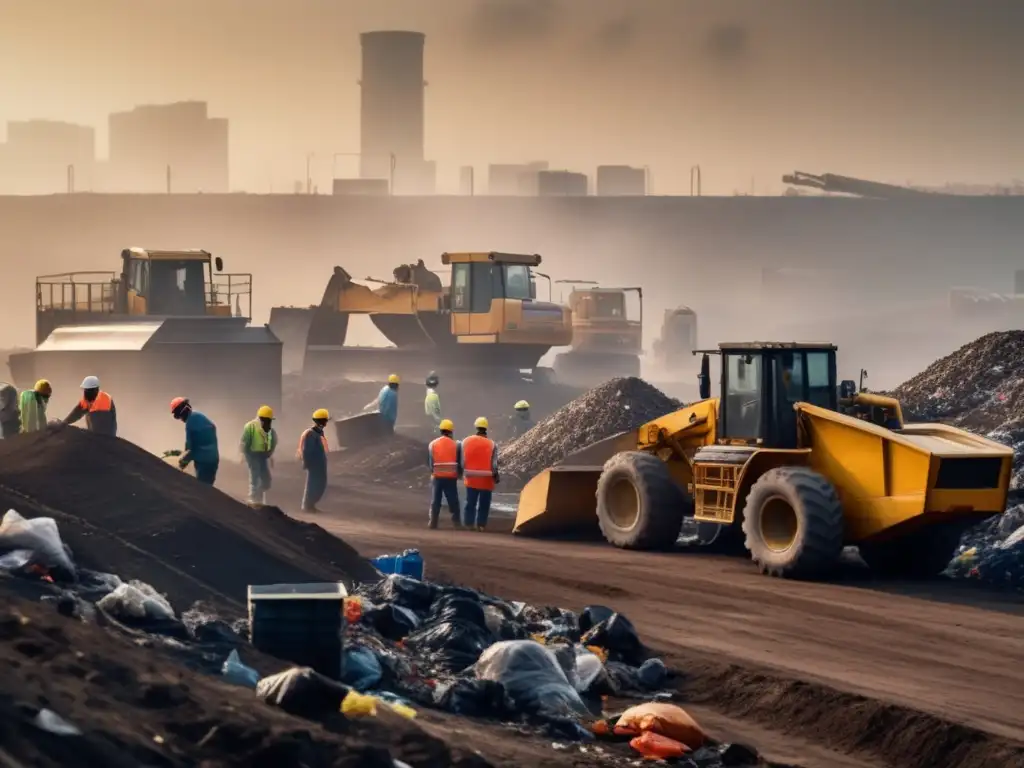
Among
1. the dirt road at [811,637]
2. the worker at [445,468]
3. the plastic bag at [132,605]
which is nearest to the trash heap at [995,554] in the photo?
the dirt road at [811,637]

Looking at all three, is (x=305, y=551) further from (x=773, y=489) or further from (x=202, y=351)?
(x=202, y=351)

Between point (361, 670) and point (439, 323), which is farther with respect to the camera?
point (439, 323)

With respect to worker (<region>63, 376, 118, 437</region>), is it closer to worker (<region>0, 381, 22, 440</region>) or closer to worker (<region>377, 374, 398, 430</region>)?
worker (<region>0, 381, 22, 440</region>)

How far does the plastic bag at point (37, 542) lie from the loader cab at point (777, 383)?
7.73 m

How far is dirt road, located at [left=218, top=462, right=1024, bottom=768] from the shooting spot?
33.2 ft

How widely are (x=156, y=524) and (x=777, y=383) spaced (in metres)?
6.30

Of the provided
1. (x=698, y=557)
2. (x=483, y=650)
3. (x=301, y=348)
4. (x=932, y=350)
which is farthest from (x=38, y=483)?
(x=932, y=350)

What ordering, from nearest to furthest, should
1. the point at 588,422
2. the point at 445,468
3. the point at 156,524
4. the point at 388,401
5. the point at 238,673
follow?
1. the point at 238,673
2. the point at 156,524
3. the point at 445,468
4. the point at 588,422
5. the point at 388,401

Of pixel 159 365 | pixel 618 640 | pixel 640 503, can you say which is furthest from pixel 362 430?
pixel 618 640

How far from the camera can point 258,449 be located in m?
20.5

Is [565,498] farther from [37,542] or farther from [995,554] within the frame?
[37,542]

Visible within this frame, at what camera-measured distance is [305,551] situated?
14688 mm

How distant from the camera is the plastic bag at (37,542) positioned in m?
10.6

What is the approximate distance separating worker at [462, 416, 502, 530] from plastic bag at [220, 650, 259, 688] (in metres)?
10.1
